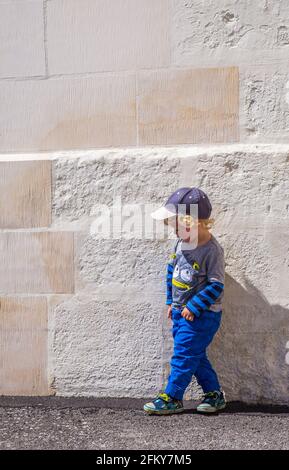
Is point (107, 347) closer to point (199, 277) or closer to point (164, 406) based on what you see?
point (164, 406)

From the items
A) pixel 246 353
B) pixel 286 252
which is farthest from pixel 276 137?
pixel 246 353

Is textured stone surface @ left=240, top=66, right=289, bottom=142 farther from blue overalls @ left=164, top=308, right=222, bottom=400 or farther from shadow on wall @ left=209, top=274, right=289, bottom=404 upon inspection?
blue overalls @ left=164, top=308, right=222, bottom=400

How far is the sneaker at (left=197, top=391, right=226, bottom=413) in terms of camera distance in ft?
13.2

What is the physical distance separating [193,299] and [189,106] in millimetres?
1132

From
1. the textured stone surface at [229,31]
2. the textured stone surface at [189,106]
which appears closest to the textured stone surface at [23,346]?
the textured stone surface at [189,106]

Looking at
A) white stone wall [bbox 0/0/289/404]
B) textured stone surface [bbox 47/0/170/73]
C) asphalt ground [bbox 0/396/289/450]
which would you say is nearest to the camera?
asphalt ground [bbox 0/396/289/450]

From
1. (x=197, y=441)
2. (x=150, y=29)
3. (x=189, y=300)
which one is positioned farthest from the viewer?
(x=150, y=29)

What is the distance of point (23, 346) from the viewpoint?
4383 mm

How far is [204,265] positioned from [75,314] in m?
0.85

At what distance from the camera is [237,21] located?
4.21 m

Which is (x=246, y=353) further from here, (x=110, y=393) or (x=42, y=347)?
(x=42, y=347)

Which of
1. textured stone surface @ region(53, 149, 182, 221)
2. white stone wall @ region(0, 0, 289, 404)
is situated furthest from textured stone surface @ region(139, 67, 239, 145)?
textured stone surface @ region(53, 149, 182, 221)

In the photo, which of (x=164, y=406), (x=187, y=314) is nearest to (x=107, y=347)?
(x=164, y=406)

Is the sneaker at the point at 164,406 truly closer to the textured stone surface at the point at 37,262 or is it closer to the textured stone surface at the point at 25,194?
the textured stone surface at the point at 37,262
